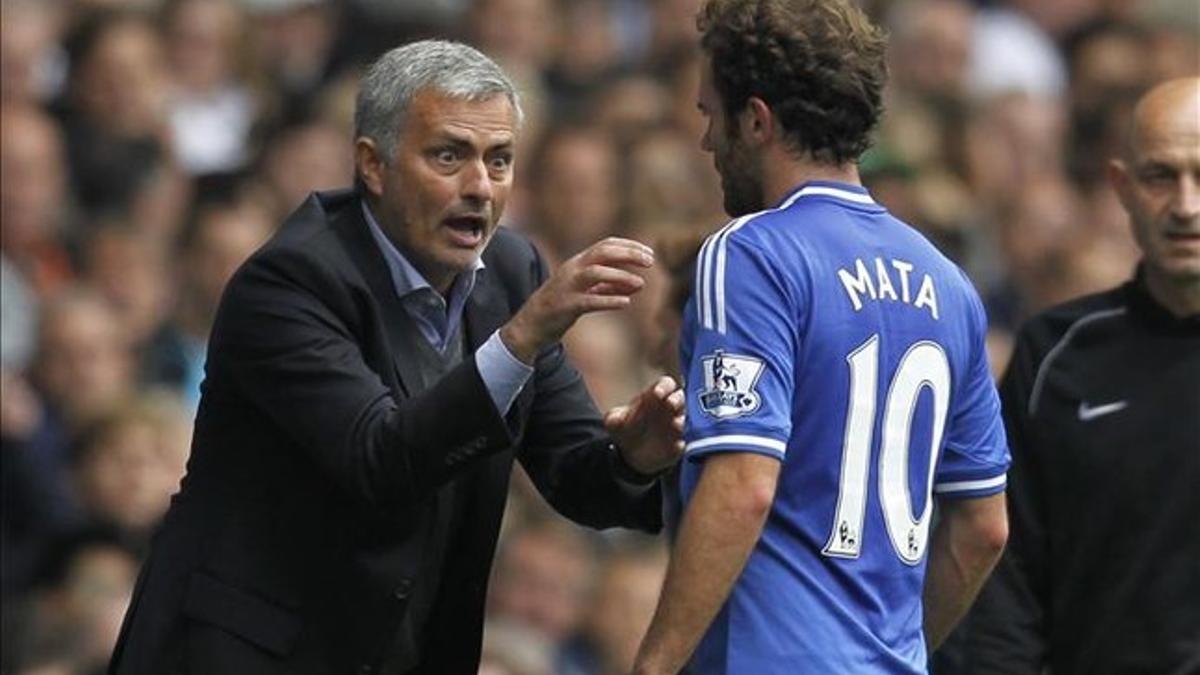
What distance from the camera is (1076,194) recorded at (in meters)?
14.1

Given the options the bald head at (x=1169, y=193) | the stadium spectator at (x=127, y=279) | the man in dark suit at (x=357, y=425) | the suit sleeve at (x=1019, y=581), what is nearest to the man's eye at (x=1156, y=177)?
the bald head at (x=1169, y=193)

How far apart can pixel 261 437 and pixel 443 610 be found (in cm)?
51

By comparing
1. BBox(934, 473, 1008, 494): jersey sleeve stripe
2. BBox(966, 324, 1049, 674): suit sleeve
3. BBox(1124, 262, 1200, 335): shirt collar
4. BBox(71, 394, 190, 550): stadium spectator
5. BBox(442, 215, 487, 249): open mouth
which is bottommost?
BBox(71, 394, 190, 550): stadium spectator

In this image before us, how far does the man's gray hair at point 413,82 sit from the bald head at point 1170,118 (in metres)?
1.75

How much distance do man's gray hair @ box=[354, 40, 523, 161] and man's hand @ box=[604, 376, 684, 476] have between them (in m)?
0.64

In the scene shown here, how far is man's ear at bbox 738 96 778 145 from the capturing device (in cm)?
605

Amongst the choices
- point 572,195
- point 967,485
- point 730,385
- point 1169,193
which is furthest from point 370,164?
point 572,195

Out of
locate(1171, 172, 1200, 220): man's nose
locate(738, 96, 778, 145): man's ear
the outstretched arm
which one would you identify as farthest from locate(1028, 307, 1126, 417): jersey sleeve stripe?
locate(738, 96, 778, 145): man's ear

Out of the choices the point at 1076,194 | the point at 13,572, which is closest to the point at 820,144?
the point at 13,572

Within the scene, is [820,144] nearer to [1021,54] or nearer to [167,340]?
[167,340]

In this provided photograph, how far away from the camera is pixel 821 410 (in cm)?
593

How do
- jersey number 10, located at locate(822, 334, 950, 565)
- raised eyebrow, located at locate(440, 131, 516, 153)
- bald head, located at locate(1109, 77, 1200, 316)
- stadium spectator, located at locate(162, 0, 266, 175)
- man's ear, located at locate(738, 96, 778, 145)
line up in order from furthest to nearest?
1. stadium spectator, located at locate(162, 0, 266, 175)
2. bald head, located at locate(1109, 77, 1200, 316)
3. raised eyebrow, located at locate(440, 131, 516, 153)
4. man's ear, located at locate(738, 96, 778, 145)
5. jersey number 10, located at locate(822, 334, 950, 565)

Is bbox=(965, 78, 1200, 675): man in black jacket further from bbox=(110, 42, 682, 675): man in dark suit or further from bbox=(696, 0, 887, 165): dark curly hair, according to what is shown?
bbox=(696, 0, 887, 165): dark curly hair

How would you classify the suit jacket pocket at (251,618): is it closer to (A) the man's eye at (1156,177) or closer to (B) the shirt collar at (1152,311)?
(B) the shirt collar at (1152,311)
